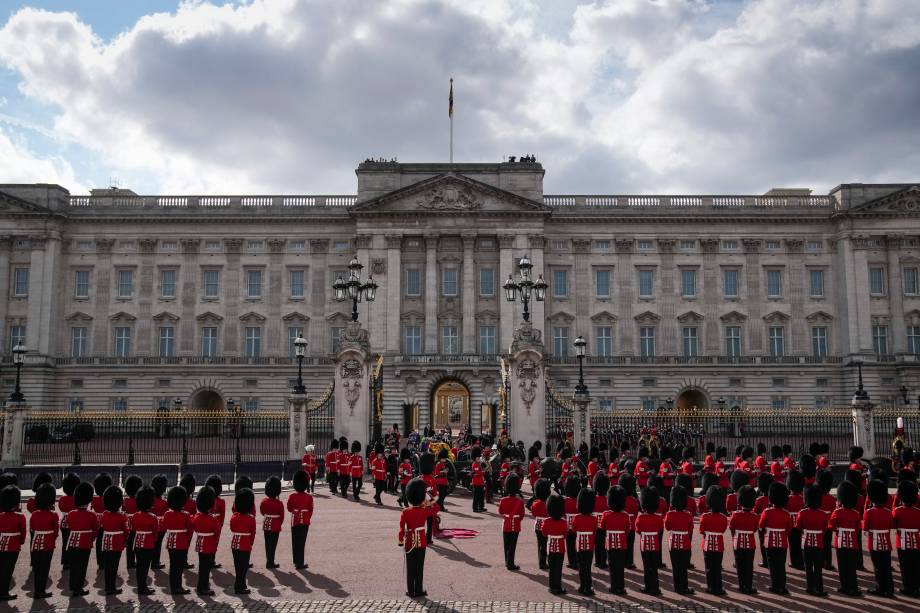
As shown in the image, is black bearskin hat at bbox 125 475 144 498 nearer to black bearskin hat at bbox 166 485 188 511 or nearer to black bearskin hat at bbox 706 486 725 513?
black bearskin hat at bbox 166 485 188 511

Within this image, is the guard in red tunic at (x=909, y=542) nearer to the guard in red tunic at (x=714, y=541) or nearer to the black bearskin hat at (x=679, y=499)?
the guard in red tunic at (x=714, y=541)

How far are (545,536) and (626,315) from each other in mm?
Result: 42134

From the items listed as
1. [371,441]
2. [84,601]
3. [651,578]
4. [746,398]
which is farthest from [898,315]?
[84,601]

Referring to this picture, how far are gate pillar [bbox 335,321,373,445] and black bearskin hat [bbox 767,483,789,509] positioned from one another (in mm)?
15662

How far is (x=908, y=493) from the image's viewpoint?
11.5m

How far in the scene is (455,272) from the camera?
5294 centimetres

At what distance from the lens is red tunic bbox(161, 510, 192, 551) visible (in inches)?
457

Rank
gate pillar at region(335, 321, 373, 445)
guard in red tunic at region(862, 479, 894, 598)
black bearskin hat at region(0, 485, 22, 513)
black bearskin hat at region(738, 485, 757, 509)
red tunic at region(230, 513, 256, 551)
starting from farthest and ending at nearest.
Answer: gate pillar at region(335, 321, 373, 445), black bearskin hat at region(738, 485, 757, 509), red tunic at region(230, 513, 256, 551), black bearskin hat at region(0, 485, 22, 513), guard in red tunic at region(862, 479, 894, 598)

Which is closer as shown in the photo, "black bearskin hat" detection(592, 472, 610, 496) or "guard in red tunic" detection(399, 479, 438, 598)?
"guard in red tunic" detection(399, 479, 438, 598)

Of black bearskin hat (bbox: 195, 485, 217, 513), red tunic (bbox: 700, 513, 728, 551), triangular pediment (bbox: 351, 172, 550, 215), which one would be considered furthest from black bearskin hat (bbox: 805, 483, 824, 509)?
triangular pediment (bbox: 351, 172, 550, 215)

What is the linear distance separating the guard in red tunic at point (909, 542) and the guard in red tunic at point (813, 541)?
3.25ft

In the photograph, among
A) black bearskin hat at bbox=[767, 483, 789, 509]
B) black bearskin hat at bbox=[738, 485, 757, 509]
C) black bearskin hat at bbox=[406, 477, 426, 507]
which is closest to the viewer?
black bearskin hat at bbox=[406, 477, 426, 507]

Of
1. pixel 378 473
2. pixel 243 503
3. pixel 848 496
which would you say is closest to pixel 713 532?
pixel 848 496

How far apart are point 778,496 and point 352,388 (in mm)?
15991
